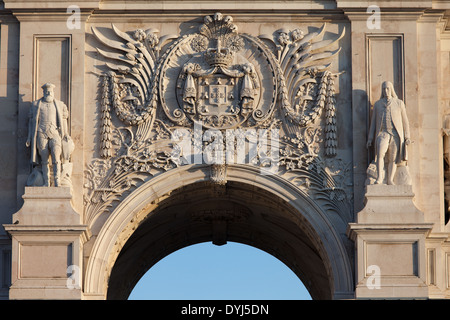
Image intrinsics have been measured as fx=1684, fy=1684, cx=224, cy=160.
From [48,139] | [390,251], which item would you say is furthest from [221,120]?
[390,251]

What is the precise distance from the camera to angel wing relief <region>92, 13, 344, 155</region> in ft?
127

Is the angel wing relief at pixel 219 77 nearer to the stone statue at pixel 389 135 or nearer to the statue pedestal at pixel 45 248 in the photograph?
the stone statue at pixel 389 135

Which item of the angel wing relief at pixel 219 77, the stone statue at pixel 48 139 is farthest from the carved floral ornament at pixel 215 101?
the stone statue at pixel 48 139

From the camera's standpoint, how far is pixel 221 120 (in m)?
38.6

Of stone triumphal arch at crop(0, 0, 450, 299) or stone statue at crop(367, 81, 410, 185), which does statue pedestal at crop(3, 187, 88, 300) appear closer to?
stone triumphal arch at crop(0, 0, 450, 299)

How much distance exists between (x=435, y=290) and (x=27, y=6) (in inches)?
449

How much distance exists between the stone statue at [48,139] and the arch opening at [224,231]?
242 cm

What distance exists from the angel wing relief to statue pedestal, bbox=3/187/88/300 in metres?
2.71

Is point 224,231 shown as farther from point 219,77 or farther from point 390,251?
point 390,251

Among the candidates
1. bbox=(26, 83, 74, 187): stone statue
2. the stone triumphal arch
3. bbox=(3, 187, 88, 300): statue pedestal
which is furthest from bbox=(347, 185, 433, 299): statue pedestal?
bbox=(26, 83, 74, 187): stone statue

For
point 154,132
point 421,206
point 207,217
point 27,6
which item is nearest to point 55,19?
point 27,6

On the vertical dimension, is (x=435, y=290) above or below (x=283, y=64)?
below

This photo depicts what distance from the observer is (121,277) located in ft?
142

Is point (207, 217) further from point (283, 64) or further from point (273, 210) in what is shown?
point (283, 64)
